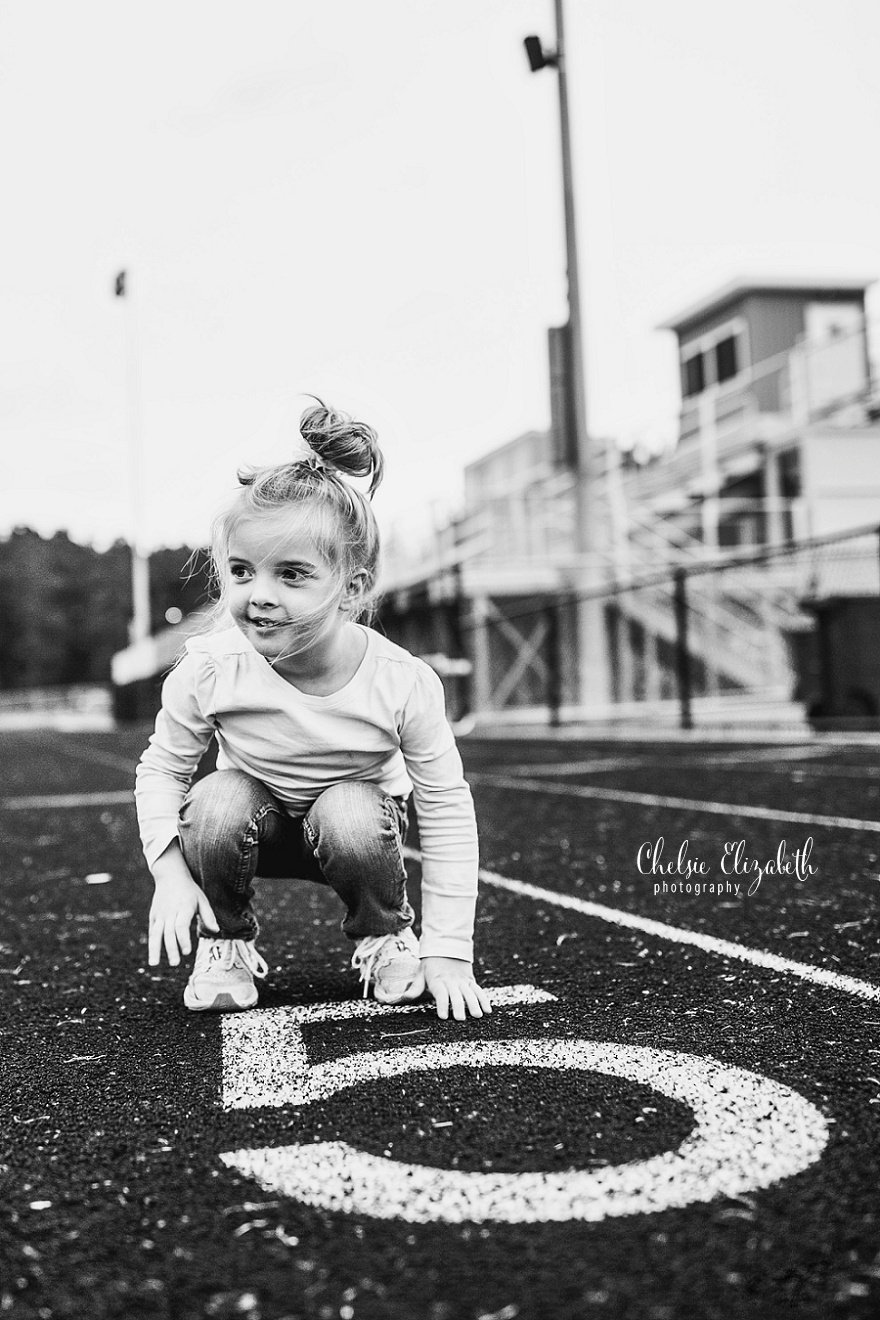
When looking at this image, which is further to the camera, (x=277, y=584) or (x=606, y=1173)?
(x=277, y=584)

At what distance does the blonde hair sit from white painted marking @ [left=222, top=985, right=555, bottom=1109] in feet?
2.38

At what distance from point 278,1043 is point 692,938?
119 centimetres

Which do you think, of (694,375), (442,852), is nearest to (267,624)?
(442,852)

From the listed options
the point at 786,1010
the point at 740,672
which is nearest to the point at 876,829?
the point at 786,1010

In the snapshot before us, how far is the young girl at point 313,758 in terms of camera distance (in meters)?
2.36

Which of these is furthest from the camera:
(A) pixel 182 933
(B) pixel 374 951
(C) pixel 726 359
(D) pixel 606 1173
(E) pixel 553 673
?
(C) pixel 726 359

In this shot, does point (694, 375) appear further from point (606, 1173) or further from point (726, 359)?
point (606, 1173)

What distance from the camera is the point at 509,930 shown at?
3207 mm

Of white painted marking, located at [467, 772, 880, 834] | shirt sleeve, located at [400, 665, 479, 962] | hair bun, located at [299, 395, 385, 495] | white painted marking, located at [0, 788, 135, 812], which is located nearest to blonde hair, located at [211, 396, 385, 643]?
hair bun, located at [299, 395, 385, 495]

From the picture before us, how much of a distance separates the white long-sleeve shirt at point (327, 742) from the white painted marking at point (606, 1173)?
0.59 meters

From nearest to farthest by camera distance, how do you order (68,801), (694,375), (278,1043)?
(278,1043)
(68,801)
(694,375)

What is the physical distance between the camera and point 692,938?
305cm

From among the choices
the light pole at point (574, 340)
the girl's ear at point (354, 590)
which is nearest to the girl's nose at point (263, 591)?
the girl's ear at point (354, 590)

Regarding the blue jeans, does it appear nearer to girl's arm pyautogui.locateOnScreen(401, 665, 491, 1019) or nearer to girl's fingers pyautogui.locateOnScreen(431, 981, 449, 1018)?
girl's arm pyautogui.locateOnScreen(401, 665, 491, 1019)
